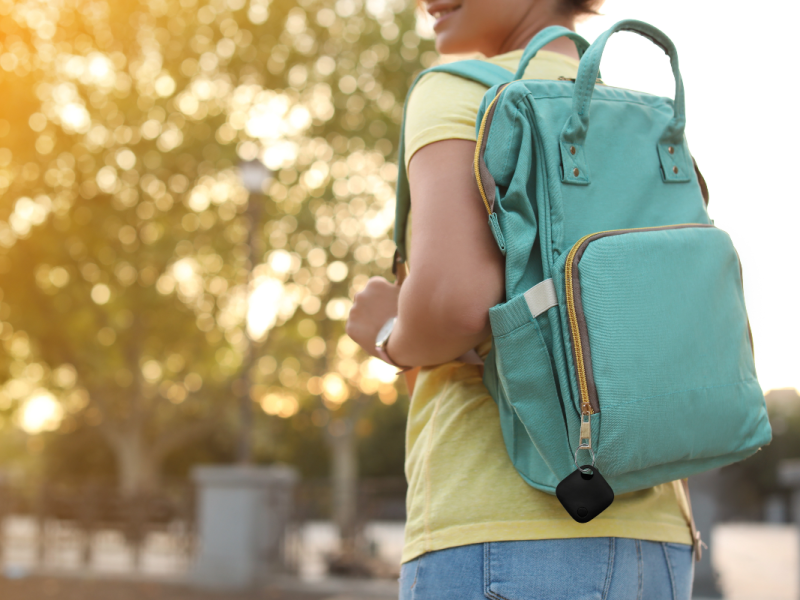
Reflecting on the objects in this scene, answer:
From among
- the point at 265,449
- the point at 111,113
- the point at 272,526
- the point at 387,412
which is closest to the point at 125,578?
the point at 272,526

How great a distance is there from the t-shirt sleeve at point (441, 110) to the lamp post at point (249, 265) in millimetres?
10004

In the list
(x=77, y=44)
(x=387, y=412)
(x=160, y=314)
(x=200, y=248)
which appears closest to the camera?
(x=77, y=44)

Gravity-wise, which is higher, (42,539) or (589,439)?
(589,439)

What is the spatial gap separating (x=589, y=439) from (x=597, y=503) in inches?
3.4

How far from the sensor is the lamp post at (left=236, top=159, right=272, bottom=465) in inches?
443

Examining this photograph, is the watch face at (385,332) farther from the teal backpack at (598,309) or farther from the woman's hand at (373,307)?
the teal backpack at (598,309)

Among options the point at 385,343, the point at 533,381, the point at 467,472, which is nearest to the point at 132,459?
the point at 385,343

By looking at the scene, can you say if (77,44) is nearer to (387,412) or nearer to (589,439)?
(589,439)

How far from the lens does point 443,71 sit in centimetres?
115

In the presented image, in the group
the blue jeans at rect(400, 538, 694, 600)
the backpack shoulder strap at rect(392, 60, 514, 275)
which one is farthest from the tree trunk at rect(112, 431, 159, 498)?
the blue jeans at rect(400, 538, 694, 600)

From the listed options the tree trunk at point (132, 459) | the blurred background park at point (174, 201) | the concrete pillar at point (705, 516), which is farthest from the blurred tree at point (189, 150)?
the concrete pillar at point (705, 516)

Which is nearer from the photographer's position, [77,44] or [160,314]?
[77,44]

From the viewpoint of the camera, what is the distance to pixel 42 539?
13.7m

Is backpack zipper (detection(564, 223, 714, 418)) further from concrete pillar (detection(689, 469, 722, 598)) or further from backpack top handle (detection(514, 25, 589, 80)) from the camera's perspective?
concrete pillar (detection(689, 469, 722, 598))
